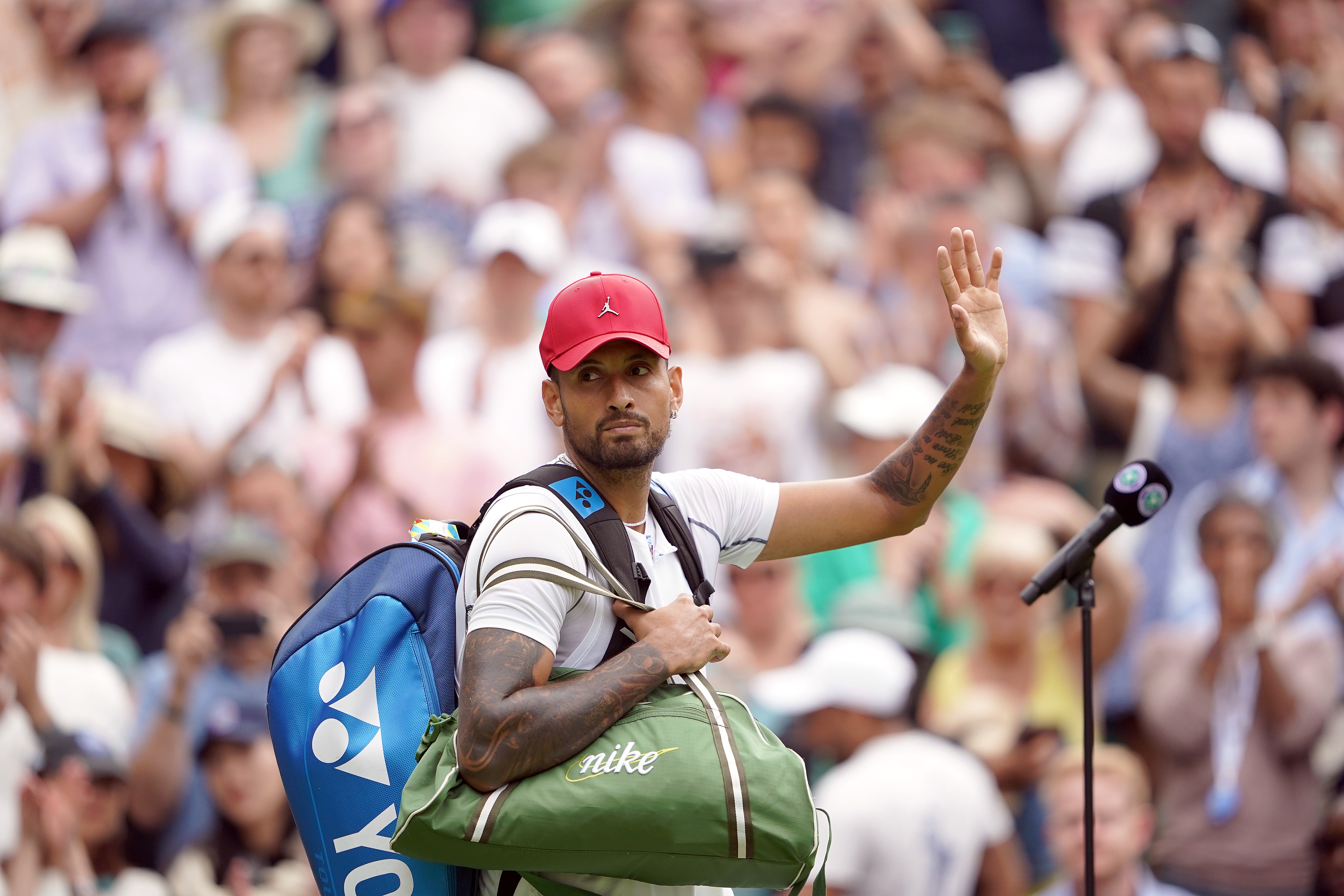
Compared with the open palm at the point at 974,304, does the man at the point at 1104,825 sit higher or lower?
lower

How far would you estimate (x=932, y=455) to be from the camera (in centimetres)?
322

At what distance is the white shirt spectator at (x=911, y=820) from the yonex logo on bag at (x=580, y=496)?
3247 mm

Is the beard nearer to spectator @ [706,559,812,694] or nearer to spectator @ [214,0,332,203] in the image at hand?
spectator @ [706,559,812,694]

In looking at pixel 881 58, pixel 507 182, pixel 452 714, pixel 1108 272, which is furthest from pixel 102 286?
pixel 452 714

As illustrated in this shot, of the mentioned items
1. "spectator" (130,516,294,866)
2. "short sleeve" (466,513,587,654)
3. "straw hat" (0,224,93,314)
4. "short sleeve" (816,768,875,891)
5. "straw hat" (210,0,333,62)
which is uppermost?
"straw hat" (210,0,333,62)

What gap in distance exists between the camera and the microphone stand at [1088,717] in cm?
331

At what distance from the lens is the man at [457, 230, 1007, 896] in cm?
250

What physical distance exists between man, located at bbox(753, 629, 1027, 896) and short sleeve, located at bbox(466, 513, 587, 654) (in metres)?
3.16

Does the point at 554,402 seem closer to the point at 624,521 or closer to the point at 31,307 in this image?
the point at 624,521

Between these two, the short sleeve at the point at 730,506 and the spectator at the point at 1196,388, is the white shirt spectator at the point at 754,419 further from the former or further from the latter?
the short sleeve at the point at 730,506

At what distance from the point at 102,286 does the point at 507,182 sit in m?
2.25

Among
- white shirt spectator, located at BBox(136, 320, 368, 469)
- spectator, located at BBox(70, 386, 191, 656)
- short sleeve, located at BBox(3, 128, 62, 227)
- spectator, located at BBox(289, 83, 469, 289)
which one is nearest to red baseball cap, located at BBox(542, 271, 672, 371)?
spectator, located at BBox(70, 386, 191, 656)

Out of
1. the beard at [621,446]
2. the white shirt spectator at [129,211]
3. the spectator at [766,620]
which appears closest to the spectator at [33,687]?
the white shirt spectator at [129,211]

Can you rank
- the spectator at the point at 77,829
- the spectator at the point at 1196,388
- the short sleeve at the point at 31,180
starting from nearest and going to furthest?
the spectator at the point at 77,829
the spectator at the point at 1196,388
the short sleeve at the point at 31,180
